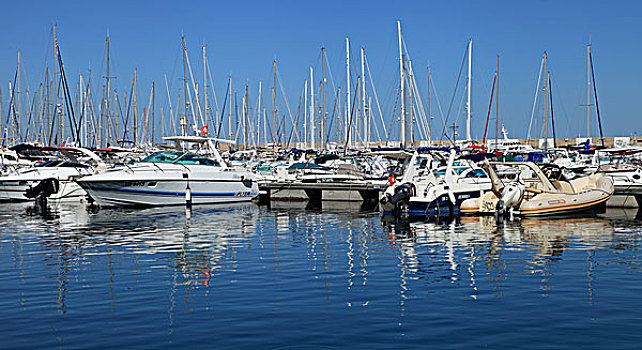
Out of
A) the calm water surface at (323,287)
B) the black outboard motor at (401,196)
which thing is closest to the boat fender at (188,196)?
the calm water surface at (323,287)

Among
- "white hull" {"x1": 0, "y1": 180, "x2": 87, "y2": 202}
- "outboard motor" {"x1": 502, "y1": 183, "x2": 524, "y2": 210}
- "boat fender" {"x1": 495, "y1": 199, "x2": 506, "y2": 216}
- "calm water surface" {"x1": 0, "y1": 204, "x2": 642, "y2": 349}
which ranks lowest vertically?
"calm water surface" {"x1": 0, "y1": 204, "x2": 642, "y2": 349}

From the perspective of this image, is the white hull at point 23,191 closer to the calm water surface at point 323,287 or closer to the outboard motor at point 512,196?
the calm water surface at point 323,287

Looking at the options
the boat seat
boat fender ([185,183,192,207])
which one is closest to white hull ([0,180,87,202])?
boat fender ([185,183,192,207])

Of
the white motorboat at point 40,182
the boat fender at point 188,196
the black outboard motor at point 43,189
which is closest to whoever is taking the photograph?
the boat fender at point 188,196

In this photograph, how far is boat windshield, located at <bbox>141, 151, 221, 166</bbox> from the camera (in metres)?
33.1

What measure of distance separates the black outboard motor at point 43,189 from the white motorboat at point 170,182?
12.9ft

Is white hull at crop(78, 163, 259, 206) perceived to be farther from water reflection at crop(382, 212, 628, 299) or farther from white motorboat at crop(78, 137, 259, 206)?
water reflection at crop(382, 212, 628, 299)

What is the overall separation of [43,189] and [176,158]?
21.9 ft

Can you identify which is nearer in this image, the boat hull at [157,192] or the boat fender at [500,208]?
the boat fender at [500,208]

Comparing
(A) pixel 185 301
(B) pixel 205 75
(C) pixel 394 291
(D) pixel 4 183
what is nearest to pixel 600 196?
(C) pixel 394 291

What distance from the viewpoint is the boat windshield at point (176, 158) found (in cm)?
3306

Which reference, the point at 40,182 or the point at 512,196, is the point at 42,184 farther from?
the point at 512,196

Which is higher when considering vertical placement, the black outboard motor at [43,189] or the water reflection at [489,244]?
the black outboard motor at [43,189]

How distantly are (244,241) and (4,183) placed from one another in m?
20.5
